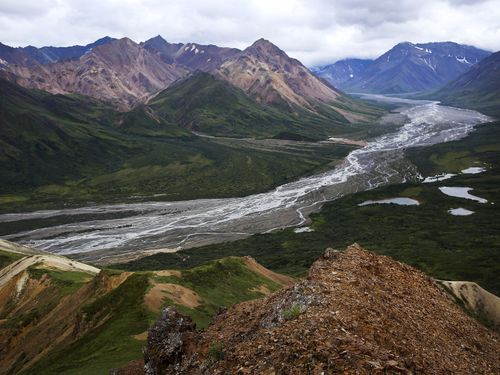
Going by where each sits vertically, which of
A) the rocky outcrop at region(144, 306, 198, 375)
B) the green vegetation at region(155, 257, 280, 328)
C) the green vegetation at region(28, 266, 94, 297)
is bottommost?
the green vegetation at region(155, 257, 280, 328)

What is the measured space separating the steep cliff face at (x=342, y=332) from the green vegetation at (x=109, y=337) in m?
18.9

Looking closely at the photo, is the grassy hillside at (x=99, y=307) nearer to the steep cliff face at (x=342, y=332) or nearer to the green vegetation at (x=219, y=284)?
the green vegetation at (x=219, y=284)

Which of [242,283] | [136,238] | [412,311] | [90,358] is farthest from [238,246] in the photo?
[412,311]

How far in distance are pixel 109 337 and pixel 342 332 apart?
1621 inches

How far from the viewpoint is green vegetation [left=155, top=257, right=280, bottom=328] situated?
219 feet

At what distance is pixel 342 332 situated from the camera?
23047 mm

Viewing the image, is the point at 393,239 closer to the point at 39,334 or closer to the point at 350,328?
the point at 39,334

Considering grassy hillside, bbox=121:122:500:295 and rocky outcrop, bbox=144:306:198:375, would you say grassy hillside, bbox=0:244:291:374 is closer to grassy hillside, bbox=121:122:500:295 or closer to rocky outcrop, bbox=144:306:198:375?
rocky outcrop, bbox=144:306:198:375

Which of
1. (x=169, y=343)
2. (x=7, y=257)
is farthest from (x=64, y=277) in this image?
(x=169, y=343)

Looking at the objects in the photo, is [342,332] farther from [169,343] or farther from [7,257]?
[7,257]

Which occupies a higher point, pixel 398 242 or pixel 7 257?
pixel 7 257

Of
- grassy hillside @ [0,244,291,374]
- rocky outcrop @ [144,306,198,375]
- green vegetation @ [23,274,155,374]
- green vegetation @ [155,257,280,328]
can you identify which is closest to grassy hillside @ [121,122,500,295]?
green vegetation @ [155,257,280,328]

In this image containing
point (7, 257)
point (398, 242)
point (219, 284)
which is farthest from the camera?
point (398, 242)

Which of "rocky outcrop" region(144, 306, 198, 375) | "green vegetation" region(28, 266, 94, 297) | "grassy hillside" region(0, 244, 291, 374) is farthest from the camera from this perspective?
"green vegetation" region(28, 266, 94, 297)
